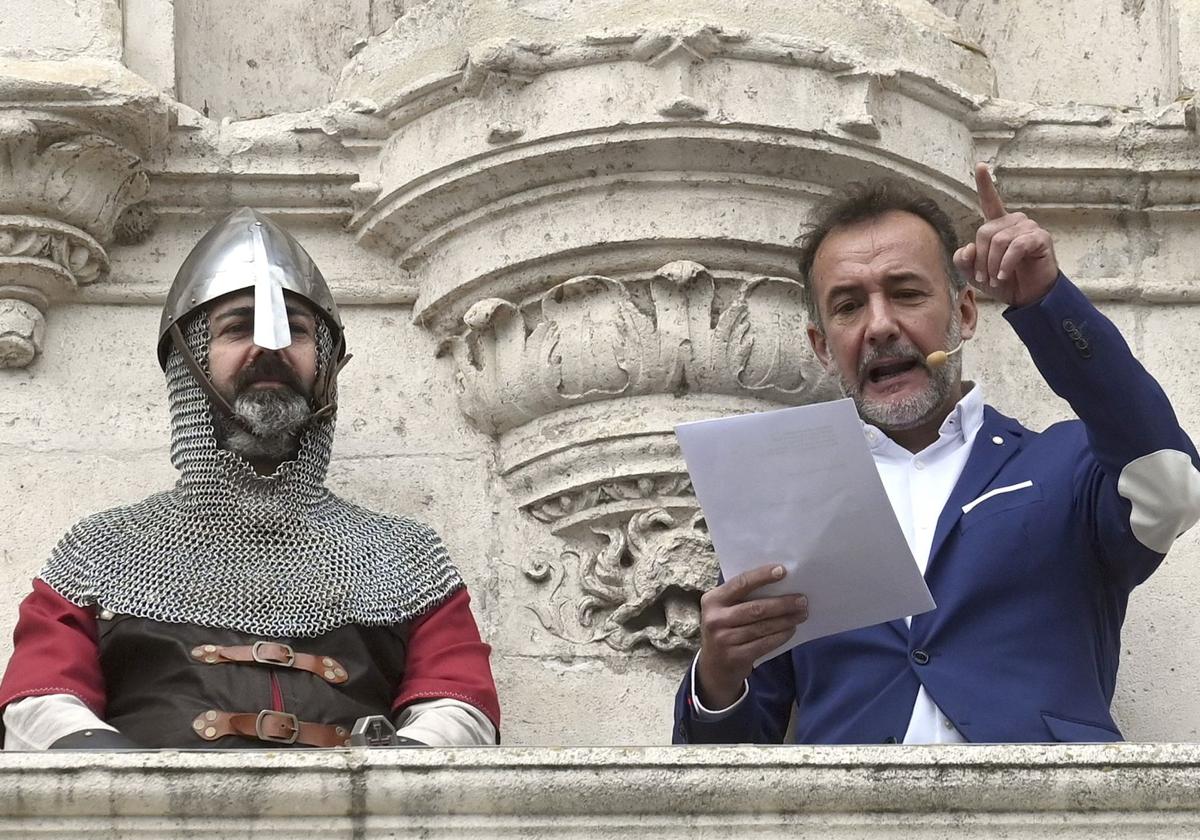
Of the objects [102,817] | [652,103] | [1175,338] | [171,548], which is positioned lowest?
[102,817]

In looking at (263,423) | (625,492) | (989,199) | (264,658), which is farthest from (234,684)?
(989,199)

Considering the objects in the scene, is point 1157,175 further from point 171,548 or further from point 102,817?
point 102,817

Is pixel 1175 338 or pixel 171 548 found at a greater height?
pixel 1175 338

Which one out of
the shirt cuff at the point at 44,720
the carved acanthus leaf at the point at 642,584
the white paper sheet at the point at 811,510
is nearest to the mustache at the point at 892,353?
the white paper sheet at the point at 811,510

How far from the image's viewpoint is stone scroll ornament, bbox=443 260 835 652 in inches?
190

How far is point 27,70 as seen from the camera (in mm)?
4977

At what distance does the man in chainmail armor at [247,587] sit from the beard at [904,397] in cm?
68

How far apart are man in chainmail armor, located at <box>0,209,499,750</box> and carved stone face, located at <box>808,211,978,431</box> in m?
0.69

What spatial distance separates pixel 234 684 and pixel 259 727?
0.30ft

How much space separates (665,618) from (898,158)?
82cm

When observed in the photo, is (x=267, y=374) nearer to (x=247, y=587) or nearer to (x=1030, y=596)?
A: (x=247, y=587)

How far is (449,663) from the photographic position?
176 inches

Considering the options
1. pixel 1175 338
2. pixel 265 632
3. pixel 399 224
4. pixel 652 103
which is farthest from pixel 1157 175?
pixel 265 632

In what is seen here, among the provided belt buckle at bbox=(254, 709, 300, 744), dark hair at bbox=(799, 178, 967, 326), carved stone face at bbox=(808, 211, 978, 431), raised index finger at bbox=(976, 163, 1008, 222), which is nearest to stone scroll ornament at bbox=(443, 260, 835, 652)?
dark hair at bbox=(799, 178, 967, 326)
